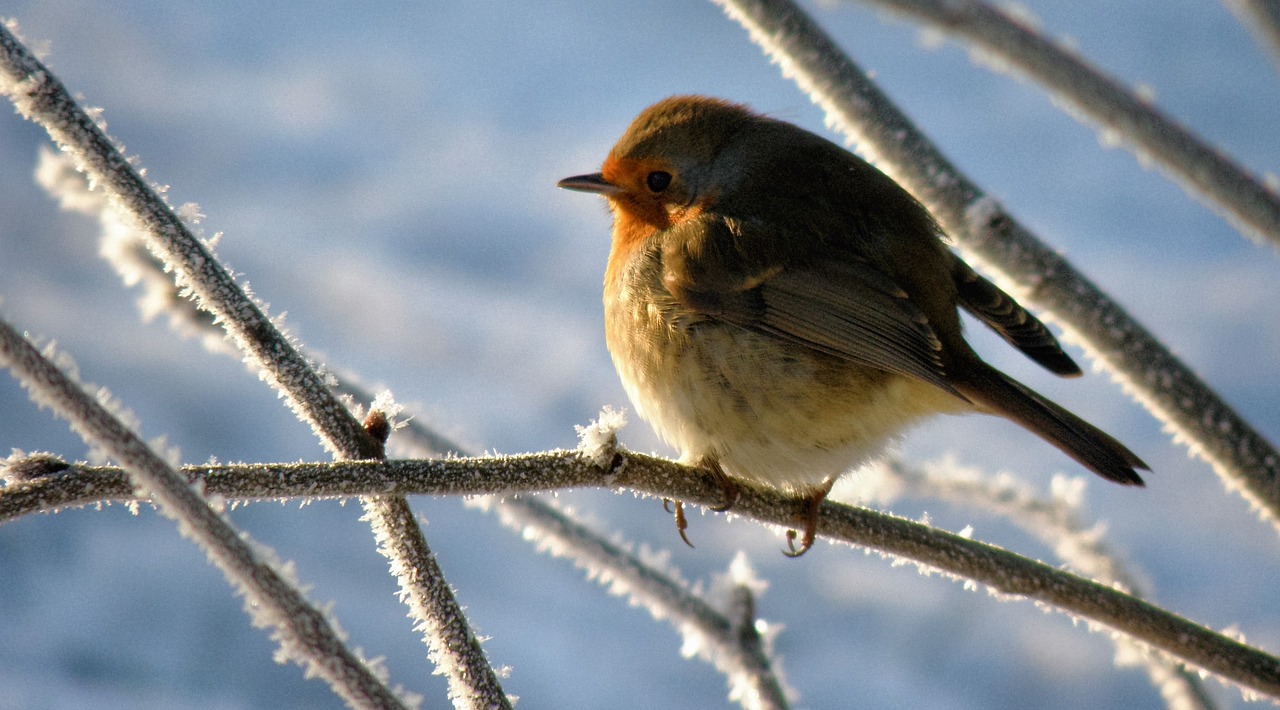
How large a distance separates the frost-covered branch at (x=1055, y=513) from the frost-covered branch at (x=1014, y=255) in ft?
0.84

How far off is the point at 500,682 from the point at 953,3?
3.88 ft

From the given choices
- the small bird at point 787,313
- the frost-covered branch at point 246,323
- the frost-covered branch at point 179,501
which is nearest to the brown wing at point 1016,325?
the small bird at point 787,313

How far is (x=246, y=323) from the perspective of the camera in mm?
1013

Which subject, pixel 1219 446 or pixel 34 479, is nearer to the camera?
pixel 34 479

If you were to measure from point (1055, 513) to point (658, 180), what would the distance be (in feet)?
2.91

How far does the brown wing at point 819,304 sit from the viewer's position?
1.71 metres

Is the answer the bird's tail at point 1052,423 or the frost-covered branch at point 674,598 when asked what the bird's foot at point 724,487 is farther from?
the bird's tail at point 1052,423

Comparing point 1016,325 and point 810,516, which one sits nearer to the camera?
point 810,516

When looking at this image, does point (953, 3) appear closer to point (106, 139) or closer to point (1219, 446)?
point (1219, 446)

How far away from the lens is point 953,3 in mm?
1660

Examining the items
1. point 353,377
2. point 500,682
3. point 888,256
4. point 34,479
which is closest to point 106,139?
point 34,479

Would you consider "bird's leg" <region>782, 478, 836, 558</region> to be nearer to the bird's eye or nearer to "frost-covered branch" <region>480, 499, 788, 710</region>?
"frost-covered branch" <region>480, 499, 788, 710</region>

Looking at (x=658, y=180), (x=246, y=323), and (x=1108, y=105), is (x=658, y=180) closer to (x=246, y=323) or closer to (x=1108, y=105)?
(x=1108, y=105)

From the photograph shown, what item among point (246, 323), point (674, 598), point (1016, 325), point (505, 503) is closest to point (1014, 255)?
point (1016, 325)
